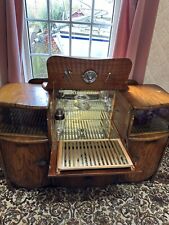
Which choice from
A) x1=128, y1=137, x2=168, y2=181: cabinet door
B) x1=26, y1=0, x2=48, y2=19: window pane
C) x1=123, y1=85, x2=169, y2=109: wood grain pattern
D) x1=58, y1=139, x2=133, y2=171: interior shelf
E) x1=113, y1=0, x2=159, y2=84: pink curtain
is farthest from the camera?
x1=26, y1=0, x2=48, y2=19: window pane

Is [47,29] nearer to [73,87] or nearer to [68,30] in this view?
[68,30]

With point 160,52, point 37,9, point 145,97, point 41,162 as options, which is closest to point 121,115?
point 145,97

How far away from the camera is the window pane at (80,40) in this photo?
1.60 metres

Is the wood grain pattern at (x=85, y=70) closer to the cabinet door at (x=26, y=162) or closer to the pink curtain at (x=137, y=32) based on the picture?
the cabinet door at (x=26, y=162)

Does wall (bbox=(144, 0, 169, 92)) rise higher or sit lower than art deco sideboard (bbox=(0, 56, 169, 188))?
higher

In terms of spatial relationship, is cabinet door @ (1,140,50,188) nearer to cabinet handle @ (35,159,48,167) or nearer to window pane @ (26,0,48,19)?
cabinet handle @ (35,159,48,167)

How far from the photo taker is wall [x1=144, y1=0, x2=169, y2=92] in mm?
1431

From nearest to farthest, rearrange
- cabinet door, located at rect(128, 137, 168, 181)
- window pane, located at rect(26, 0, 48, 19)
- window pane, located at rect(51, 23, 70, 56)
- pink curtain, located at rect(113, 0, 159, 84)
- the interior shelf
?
1. the interior shelf
2. cabinet door, located at rect(128, 137, 168, 181)
3. pink curtain, located at rect(113, 0, 159, 84)
4. window pane, located at rect(26, 0, 48, 19)
5. window pane, located at rect(51, 23, 70, 56)

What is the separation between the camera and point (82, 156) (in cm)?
102

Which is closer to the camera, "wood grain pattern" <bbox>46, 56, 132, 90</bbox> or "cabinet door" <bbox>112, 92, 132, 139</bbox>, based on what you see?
"wood grain pattern" <bbox>46, 56, 132, 90</bbox>

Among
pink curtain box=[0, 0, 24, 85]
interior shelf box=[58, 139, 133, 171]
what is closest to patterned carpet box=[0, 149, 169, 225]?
interior shelf box=[58, 139, 133, 171]

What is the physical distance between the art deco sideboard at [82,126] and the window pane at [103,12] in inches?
27.7

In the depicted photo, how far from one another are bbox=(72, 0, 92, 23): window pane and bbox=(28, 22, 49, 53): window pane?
263 millimetres

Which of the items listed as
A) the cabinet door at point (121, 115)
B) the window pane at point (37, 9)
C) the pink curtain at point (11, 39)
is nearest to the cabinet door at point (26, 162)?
the cabinet door at point (121, 115)
